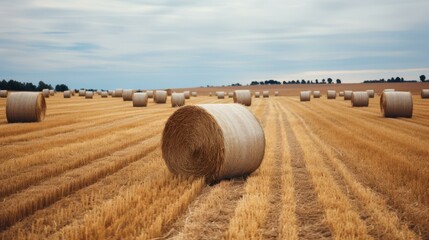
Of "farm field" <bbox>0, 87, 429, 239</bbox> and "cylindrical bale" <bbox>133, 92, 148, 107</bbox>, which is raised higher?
"cylindrical bale" <bbox>133, 92, 148, 107</bbox>

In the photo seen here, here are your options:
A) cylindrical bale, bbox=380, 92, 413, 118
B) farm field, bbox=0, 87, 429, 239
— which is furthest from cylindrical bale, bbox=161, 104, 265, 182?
cylindrical bale, bbox=380, 92, 413, 118

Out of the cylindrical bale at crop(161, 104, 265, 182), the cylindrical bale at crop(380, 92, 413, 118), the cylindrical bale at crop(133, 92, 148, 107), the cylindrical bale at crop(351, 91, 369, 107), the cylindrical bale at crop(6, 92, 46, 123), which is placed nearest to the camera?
the cylindrical bale at crop(161, 104, 265, 182)

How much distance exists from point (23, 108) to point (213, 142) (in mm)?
13312

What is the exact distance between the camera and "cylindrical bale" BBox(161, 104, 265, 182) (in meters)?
7.55

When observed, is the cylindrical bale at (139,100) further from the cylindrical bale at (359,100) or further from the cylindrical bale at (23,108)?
the cylindrical bale at (359,100)

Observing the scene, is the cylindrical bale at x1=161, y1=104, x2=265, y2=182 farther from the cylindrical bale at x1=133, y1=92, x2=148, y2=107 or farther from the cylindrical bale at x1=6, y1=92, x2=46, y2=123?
the cylindrical bale at x1=133, y1=92, x2=148, y2=107

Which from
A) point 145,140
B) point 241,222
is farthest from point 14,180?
point 145,140

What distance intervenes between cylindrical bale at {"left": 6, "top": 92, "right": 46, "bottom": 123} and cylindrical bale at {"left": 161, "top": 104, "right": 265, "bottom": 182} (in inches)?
462

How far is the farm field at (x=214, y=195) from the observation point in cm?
506

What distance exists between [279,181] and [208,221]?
Answer: 2.49m

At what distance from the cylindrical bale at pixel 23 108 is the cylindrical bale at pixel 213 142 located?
11.7 m

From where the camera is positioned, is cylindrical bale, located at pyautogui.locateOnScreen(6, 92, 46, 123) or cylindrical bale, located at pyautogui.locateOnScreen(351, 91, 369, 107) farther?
cylindrical bale, located at pyautogui.locateOnScreen(351, 91, 369, 107)

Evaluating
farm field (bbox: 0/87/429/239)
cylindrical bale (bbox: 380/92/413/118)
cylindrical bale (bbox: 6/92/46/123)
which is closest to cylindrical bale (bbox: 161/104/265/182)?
farm field (bbox: 0/87/429/239)

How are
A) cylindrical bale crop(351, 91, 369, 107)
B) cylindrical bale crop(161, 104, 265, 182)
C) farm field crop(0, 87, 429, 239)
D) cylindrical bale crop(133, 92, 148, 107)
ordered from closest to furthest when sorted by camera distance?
farm field crop(0, 87, 429, 239) < cylindrical bale crop(161, 104, 265, 182) < cylindrical bale crop(351, 91, 369, 107) < cylindrical bale crop(133, 92, 148, 107)
